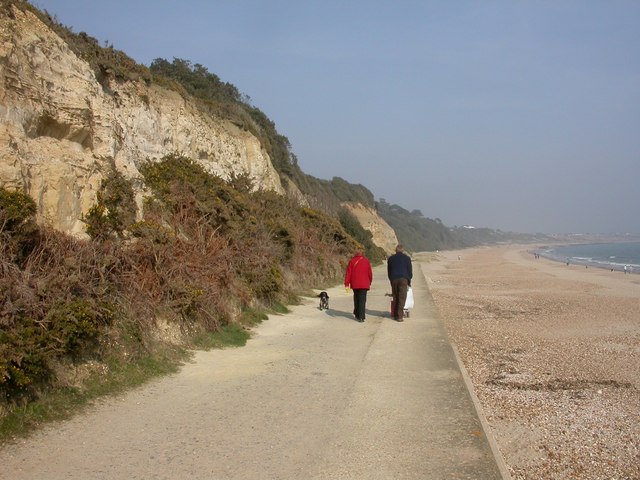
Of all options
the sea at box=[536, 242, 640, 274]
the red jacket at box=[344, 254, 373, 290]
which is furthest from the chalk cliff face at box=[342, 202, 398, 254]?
the red jacket at box=[344, 254, 373, 290]

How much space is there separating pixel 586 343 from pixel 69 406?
1163 cm

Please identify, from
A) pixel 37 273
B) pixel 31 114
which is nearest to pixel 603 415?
pixel 37 273

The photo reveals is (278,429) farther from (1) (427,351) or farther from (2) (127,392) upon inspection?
(1) (427,351)

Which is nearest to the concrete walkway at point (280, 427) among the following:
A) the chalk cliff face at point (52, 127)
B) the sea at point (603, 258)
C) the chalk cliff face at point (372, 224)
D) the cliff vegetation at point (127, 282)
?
the cliff vegetation at point (127, 282)

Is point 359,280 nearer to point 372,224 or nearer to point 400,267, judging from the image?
point 400,267

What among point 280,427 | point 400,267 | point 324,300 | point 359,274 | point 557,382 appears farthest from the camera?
point 324,300

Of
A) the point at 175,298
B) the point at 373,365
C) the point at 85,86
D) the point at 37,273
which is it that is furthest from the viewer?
the point at 85,86

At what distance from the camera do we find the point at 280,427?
549 centimetres

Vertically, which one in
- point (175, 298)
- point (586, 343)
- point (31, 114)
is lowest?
point (586, 343)

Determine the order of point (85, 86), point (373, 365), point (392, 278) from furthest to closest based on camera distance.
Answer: point (392, 278) < point (85, 86) < point (373, 365)

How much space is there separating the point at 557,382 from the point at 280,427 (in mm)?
5503

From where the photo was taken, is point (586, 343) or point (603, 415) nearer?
point (603, 415)

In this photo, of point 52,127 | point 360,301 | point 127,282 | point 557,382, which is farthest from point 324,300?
point 52,127

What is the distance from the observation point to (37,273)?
6.71 m
